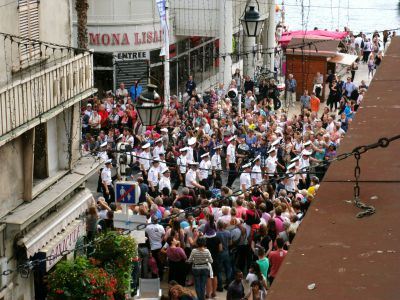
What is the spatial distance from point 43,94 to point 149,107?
192 centimetres

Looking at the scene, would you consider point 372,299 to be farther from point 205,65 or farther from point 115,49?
point 205,65

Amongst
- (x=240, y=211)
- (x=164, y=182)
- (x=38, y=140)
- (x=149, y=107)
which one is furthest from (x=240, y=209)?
(x=164, y=182)

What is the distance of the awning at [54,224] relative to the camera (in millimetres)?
17922

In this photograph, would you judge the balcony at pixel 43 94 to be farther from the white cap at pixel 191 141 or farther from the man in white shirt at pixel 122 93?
the man in white shirt at pixel 122 93

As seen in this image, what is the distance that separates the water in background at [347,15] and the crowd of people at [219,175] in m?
31.2

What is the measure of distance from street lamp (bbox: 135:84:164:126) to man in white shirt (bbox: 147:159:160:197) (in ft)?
25.1

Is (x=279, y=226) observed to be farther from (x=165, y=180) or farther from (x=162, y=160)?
(x=162, y=160)

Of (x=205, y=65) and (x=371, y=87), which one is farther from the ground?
(x=371, y=87)

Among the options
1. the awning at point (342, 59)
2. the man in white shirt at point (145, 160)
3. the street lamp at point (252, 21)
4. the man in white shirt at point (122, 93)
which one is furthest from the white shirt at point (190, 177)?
the awning at point (342, 59)

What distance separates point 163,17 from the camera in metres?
33.6

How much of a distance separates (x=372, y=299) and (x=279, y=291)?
519 millimetres

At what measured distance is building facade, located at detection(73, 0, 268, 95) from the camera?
37250 mm

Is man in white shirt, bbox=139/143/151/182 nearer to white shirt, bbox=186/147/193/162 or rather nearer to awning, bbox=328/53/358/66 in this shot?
white shirt, bbox=186/147/193/162

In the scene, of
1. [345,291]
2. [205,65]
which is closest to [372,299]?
[345,291]
